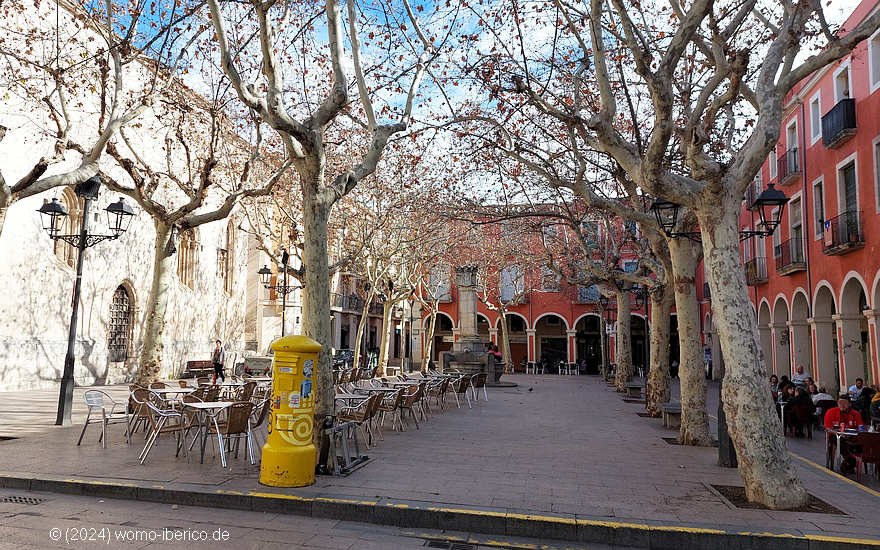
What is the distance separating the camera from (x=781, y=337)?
23.9 m

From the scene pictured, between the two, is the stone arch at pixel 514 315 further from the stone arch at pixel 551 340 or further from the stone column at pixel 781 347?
the stone column at pixel 781 347

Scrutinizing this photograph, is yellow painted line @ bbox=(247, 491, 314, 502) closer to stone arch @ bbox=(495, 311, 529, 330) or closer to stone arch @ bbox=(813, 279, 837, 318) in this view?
stone arch @ bbox=(813, 279, 837, 318)

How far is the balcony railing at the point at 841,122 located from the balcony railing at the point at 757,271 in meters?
8.20

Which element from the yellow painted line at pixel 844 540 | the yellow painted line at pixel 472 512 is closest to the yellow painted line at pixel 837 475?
the yellow painted line at pixel 844 540

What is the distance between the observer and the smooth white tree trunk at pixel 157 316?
36.0ft

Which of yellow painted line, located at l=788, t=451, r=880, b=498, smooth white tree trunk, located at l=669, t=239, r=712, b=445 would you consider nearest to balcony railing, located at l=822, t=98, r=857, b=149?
smooth white tree trunk, located at l=669, t=239, r=712, b=445

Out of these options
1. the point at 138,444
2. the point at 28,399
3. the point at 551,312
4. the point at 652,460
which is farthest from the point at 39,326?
the point at 551,312

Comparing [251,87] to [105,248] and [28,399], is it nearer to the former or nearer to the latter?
[28,399]

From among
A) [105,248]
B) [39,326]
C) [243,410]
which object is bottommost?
[243,410]

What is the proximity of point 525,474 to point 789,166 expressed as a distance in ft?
59.9

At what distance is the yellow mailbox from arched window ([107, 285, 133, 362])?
18010mm

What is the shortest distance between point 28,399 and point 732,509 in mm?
16071

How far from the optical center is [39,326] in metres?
18.3

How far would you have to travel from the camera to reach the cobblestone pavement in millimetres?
5918
